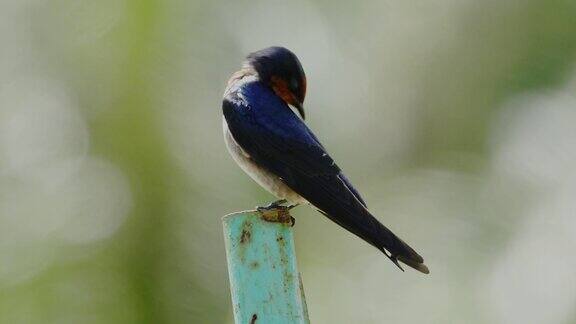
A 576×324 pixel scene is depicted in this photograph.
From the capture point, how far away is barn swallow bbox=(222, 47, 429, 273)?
196 inches

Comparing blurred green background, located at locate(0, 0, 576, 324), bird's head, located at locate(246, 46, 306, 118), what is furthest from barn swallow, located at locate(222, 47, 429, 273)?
blurred green background, located at locate(0, 0, 576, 324)

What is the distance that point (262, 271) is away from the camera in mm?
3695

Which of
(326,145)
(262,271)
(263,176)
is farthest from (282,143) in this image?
(326,145)

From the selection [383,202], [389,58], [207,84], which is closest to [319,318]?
[383,202]

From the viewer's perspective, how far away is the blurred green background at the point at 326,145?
7301 mm

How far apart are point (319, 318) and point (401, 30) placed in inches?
94.9

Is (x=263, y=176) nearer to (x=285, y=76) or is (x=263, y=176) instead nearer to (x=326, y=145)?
(x=285, y=76)

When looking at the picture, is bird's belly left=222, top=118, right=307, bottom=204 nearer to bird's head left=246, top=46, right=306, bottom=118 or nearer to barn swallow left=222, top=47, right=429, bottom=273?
barn swallow left=222, top=47, right=429, bottom=273

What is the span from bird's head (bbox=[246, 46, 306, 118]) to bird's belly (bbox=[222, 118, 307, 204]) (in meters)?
0.33

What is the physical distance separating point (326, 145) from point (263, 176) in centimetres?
263

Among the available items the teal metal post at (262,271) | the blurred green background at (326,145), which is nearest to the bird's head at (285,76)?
the blurred green background at (326,145)

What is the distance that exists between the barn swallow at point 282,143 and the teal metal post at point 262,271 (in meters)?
0.96

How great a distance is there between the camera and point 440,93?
28.1 feet

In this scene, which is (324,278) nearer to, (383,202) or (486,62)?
(383,202)
